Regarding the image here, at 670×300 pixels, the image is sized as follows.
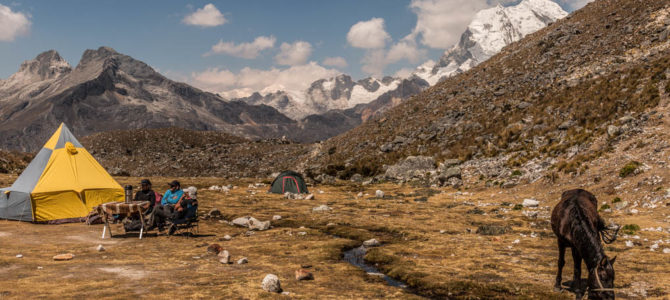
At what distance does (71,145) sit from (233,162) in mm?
61608

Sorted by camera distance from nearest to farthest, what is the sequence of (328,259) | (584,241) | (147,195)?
(584,241), (328,259), (147,195)

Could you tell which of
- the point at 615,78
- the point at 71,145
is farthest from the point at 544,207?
the point at 71,145

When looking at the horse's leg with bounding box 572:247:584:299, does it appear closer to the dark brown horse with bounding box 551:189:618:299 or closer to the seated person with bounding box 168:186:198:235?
the dark brown horse with bounding box 551:189:618:299

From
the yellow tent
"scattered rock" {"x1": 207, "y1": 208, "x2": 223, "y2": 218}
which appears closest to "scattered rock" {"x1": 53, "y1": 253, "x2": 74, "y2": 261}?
the yellow tent

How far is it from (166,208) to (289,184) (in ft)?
64.3

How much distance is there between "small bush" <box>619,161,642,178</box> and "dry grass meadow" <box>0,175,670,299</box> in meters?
1.59

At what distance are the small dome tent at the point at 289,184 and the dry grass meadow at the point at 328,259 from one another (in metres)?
12.1

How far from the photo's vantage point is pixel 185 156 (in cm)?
8912

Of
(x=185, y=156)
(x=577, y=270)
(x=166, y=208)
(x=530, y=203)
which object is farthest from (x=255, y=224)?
(x=185, y=156)

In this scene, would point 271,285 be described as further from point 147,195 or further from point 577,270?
point 147,195

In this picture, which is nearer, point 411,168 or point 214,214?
point 214,214

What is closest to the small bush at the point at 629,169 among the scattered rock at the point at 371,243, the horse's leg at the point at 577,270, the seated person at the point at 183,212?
the scattered rock at the point at 371,243

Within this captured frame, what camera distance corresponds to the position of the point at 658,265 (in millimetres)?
12102

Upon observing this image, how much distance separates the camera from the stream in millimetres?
12203
